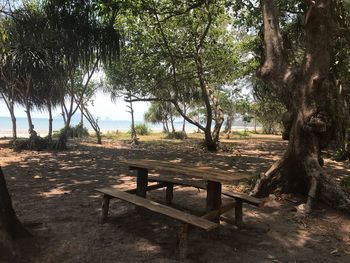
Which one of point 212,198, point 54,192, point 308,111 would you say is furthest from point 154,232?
point 308,111

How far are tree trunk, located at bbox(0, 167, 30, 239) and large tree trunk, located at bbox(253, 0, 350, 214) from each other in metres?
3.70

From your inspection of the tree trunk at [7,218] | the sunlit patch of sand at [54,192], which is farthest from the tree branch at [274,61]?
the tree trunk at [7,218]

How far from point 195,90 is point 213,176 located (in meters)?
18.3

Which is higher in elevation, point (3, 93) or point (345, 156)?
point (3, 93)

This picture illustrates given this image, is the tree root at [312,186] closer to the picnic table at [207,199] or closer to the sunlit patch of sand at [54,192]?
the picnic table at [207,199]

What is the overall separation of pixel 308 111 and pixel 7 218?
177 inches

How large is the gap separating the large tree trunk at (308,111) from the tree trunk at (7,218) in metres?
3.70

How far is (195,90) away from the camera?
21828mm

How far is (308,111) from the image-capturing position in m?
5.37

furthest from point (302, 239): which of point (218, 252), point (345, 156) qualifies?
point (345, 156)

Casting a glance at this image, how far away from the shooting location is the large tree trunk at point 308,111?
521cm

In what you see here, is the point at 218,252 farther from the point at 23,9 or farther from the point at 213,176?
the point at 23,9

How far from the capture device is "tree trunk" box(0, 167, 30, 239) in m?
3.48

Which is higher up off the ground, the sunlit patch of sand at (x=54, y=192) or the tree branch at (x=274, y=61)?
the tree branch at (x=274, y=61)
